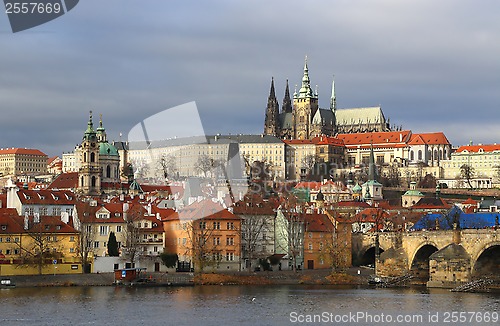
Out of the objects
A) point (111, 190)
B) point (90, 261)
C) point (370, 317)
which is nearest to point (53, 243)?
point (90, 261)

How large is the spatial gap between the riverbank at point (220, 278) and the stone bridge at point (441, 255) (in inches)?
86.4

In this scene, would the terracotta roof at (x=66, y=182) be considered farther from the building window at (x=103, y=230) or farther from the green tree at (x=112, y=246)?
the green tree at (x=112, y=246)

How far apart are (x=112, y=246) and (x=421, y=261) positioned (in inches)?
804

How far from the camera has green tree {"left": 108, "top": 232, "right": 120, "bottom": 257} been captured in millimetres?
68250

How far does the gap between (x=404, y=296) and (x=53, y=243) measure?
22842 mm

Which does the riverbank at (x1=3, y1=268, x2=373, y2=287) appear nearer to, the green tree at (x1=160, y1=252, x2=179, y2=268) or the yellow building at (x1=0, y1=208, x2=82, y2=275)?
the yellow building at (x1=0, y1=208, x2=82, y2=275)

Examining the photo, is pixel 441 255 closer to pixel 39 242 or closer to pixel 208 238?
pixel 208 238

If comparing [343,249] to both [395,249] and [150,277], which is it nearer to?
[395,249]

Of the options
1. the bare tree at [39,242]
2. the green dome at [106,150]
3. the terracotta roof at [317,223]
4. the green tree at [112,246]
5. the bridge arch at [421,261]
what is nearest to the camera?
the bare tree at [39,242]

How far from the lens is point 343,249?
2938 inches

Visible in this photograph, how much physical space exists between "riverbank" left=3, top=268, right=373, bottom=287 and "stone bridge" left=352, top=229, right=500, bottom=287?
2195mm

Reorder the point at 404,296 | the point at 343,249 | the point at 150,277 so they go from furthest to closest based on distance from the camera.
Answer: the point at 343,249, the point at 150,277, the point at 404,296

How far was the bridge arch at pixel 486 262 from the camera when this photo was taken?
63281 mm

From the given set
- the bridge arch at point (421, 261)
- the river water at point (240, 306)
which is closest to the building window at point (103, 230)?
the river water at point (240, 306)
